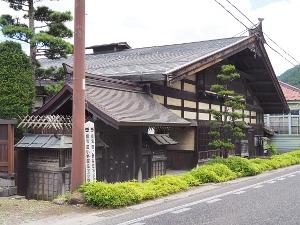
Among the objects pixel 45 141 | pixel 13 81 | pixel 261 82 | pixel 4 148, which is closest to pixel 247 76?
pixel 261 82

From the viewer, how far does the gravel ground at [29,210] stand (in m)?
8.43

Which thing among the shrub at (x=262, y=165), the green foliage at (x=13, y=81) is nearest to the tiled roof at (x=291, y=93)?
the shrub at (x=262, y=165)

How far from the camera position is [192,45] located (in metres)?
22.8

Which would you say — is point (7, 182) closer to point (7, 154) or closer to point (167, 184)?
point (7, 154)

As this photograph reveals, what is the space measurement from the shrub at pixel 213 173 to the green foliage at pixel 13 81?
6032mm

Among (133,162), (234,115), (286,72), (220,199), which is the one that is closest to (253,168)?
(234,115)

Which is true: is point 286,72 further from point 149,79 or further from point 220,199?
point 220,199

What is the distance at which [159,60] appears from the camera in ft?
62.2

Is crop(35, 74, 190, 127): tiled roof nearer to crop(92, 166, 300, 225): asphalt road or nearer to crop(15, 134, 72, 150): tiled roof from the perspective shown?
crop(15, 134, 72, 150): tiled roof

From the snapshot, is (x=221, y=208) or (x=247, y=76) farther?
(x=247, y=76)

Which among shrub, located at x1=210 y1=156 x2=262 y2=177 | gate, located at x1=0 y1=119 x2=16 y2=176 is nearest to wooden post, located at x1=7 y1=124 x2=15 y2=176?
gate, located at x1=0 y1=119 x2=16 y2=176

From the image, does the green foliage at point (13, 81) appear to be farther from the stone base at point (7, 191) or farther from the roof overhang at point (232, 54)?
the roof overhang at point (232, 54)

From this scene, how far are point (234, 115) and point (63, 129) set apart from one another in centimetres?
754

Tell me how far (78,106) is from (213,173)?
627 centimetres
